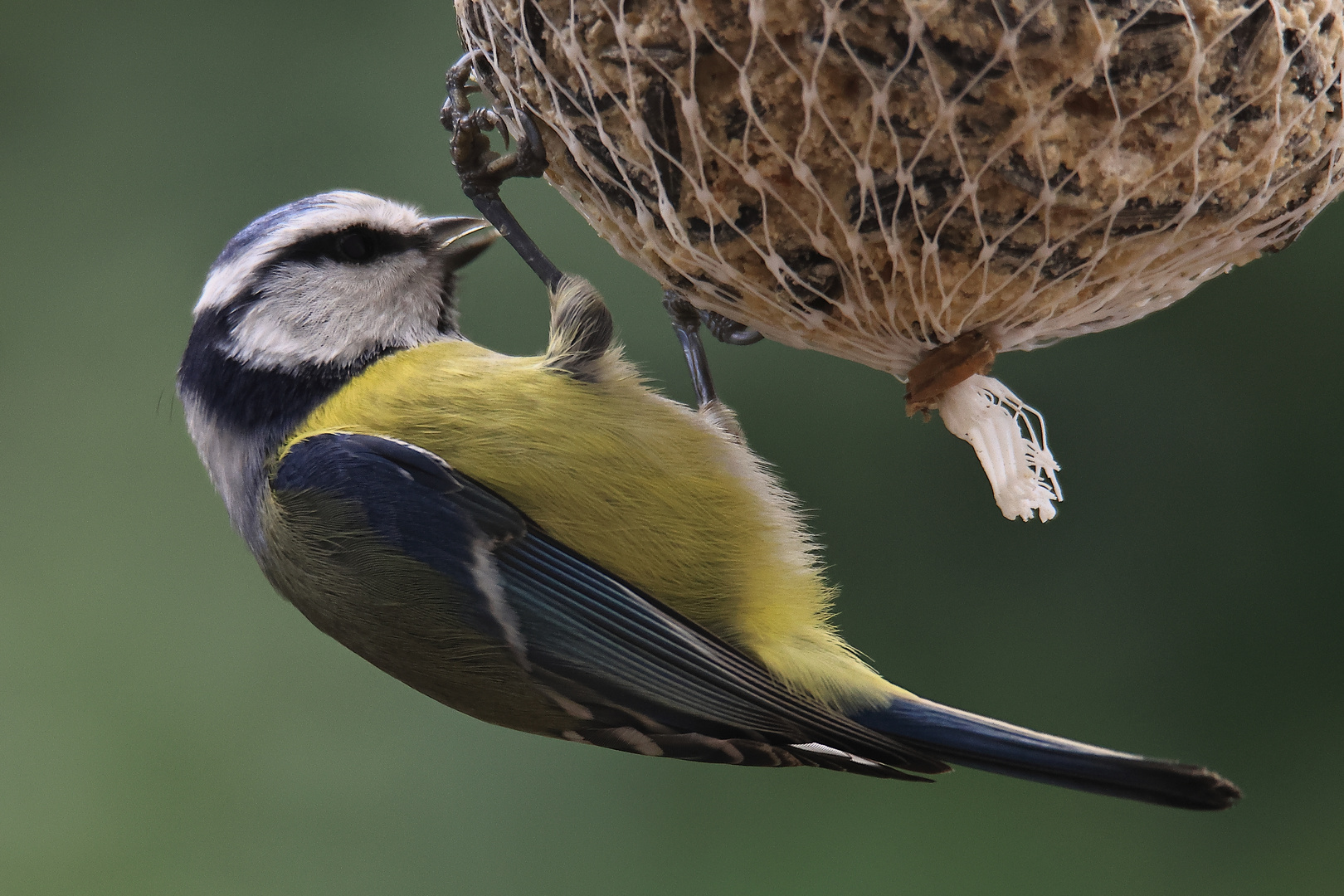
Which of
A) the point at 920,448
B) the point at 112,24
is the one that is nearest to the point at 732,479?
the point at 920,448

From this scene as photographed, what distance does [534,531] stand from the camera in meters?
1.63

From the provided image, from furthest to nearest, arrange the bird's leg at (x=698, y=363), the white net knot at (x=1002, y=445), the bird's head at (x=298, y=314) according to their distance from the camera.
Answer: the bird's leg at (x=698, y=363), the bird's head at (x=298, y=314), the white net knot at (x=1002, y=445)

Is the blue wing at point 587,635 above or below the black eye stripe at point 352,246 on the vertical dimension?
below

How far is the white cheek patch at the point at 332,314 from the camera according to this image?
173 cm

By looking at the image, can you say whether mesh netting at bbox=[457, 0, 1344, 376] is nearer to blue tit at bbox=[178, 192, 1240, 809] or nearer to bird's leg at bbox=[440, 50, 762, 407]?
bird's leg at bbox=[440, 50, 762, 407]

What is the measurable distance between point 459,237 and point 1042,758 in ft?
3.26

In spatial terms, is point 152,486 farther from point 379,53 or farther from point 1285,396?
point 1285,396

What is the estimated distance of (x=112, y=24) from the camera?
11.0 feet

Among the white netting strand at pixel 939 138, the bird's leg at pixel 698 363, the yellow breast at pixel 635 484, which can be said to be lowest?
the yellow breast at pixel 635 484

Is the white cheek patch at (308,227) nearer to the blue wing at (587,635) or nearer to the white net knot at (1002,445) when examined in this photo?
the blue wing at (587,635)

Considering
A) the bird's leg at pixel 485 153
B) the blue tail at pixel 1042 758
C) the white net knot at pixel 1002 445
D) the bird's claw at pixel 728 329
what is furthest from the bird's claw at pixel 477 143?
the blue tail at pixel 1042 758

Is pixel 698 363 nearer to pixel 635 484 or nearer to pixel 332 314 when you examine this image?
pixel 635 484

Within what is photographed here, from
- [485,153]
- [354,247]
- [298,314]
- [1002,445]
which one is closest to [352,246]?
[354,247]

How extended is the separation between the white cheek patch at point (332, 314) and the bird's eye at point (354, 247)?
0.05 feet
